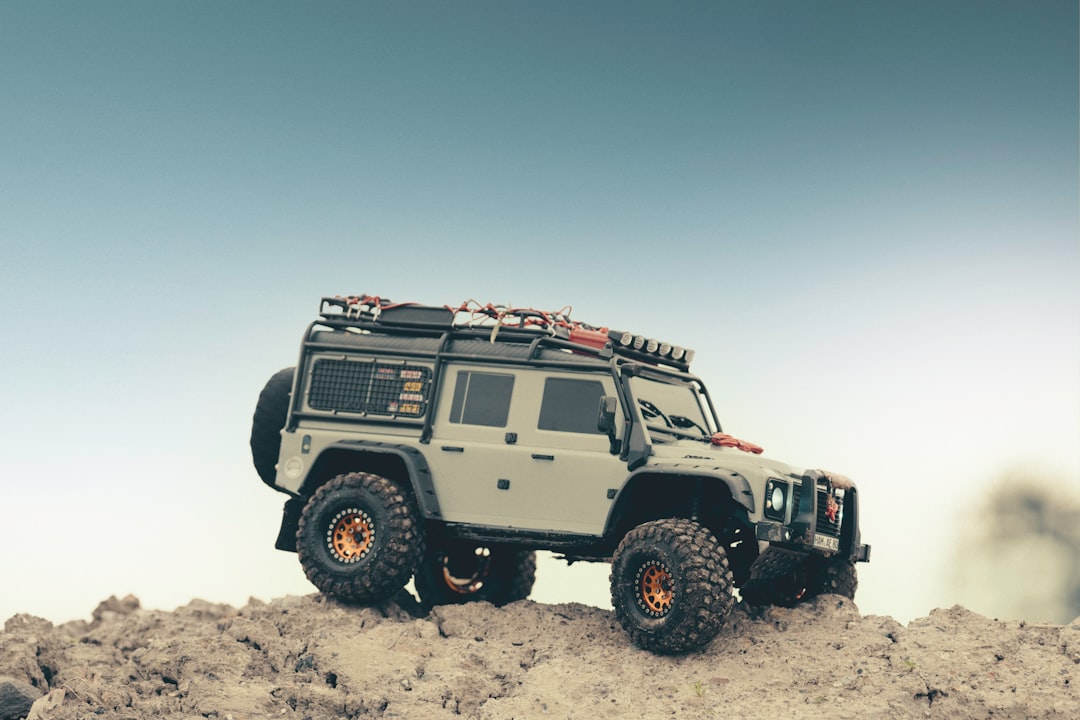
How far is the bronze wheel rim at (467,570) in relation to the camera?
1692cm

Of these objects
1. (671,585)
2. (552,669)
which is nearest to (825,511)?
(671,585)

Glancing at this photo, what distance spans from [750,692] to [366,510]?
14.6ft

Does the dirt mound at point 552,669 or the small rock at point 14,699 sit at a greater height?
the dirt mound at point 552,669

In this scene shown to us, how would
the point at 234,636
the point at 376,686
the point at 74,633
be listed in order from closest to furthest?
the point at 376,686 < the point at 234,636 < the point at 74,633

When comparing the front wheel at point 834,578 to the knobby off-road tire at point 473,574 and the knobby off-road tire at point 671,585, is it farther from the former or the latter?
the knobby off-road tire at point 473,574

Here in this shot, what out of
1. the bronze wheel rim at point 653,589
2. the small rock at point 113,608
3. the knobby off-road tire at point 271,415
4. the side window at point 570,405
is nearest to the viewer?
the bronze wheel rim at point 653,589

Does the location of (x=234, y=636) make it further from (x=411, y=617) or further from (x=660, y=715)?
Answer: (x=660, y=715)

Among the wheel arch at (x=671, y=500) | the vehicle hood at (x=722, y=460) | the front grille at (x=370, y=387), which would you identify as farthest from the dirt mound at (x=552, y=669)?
the front grille at (x=370, y=387)

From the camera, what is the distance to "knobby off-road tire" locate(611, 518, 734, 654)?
13.8m

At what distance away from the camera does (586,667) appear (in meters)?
14.3

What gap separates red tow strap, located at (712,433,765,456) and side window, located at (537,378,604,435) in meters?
1.38

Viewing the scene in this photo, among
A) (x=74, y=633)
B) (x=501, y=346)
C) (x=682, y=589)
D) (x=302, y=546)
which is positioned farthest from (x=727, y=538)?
(x=74, y=633)

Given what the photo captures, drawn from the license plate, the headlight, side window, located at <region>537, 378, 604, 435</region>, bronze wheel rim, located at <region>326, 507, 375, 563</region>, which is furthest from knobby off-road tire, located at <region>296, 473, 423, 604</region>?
the license plate

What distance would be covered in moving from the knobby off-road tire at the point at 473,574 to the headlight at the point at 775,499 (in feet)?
11.8
